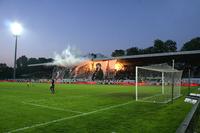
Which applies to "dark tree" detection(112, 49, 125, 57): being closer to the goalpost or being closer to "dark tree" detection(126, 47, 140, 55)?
"dark tree" detection(126, 47, 140, 55)

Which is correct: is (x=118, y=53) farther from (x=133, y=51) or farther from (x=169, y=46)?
(x=169, y=46)

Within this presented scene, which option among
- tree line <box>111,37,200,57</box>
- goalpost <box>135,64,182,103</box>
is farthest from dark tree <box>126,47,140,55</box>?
goalpost <box>135,64,182,103</box>

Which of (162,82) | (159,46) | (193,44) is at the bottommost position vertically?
(162,82)

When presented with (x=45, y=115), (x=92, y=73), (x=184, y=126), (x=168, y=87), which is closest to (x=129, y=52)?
(x=92, y=73)

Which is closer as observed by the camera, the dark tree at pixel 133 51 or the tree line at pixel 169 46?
the tree line at pixel 169 46

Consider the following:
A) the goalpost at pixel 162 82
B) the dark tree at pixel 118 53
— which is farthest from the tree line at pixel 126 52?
the goalpost at pixel 162 82

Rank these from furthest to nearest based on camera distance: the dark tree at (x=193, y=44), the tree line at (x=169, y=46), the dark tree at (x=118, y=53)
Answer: the dark tree at (x=118, y=53), the tree line at (x=169, y=46), the dark tree at (x=193, y=44)

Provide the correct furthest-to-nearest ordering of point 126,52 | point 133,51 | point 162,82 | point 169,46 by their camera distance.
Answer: point 126,52, point 133,51, point 169,46, point 162,82

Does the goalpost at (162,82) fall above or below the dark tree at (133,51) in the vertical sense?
below

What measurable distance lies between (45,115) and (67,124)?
2.82 m

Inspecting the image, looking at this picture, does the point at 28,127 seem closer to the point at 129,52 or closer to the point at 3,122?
the point at 3,122

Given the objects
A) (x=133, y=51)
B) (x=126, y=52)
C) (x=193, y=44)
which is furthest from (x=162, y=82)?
(x=126, y=52)

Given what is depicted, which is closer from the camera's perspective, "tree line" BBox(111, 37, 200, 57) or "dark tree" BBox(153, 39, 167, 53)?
"tree line" BBox(111, 37, 200, 57)

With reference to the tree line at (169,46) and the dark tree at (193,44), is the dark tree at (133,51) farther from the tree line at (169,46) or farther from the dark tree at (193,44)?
the dark tree at (193,44)
